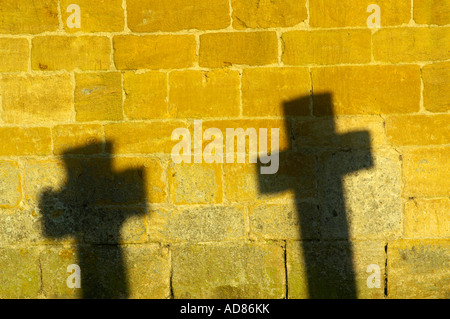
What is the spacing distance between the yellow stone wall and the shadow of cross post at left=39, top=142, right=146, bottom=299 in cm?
1

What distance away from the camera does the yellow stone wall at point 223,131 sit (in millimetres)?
2969

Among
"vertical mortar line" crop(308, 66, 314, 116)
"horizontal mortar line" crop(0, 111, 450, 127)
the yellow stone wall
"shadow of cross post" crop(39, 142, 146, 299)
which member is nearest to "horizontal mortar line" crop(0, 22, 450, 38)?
the yellow stone wall

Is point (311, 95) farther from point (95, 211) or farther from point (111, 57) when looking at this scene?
point (95, 211)

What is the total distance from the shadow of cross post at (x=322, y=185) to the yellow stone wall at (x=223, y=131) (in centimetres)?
1

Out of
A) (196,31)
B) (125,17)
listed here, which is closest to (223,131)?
(196,31)

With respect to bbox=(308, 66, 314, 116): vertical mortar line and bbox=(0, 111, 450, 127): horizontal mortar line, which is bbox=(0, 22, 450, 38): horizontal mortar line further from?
bbox=(0, 111, 450, 127): horizontal mortar line

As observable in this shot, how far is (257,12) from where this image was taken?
117 inches

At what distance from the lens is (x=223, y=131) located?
3.01m

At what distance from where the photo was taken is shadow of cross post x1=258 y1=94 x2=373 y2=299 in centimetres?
301

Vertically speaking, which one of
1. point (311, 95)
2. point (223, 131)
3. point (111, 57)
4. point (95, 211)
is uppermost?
point (111, 57)

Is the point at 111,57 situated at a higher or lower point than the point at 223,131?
higher

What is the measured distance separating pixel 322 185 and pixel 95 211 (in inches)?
68.2

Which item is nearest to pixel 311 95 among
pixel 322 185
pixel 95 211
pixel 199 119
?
pixel 322 185
